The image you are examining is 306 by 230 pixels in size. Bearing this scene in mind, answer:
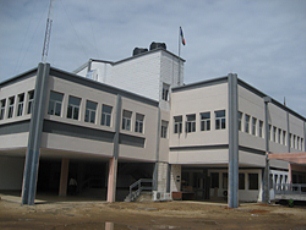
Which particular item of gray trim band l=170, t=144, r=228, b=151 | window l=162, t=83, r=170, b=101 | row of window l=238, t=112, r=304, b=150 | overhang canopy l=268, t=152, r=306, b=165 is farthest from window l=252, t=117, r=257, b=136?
window l=162, t=83, r=170, b=101

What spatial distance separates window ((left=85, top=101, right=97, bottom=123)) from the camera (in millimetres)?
22562

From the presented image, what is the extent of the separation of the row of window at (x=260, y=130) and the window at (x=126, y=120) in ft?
28.1

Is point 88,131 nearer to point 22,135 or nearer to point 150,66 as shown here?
point 22,135

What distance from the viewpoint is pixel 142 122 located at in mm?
26641

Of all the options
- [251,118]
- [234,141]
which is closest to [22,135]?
[234,141]

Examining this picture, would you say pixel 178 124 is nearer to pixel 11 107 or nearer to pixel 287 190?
pixel 287 190

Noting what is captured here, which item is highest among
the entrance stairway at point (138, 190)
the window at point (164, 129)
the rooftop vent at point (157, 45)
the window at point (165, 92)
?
the rooftop vent at point (157, 45)

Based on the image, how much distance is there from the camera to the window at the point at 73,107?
21456 mm

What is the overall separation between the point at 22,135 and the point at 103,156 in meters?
5.83

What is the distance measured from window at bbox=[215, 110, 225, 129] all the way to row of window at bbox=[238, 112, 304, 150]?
55.8 inches

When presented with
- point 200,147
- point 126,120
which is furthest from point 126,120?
point 200,147

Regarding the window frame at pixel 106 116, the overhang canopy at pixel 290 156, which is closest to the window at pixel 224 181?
the overhang canopy at pixel 290 156

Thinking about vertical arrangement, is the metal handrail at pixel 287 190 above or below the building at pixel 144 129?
below

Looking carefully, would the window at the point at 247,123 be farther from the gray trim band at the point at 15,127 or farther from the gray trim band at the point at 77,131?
the gray trim band at the point at 15,127
